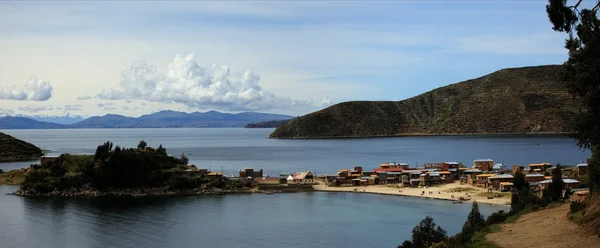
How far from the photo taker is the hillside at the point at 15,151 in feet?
402

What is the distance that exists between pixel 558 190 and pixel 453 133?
519 ft

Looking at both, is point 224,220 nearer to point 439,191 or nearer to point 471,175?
point 439,191

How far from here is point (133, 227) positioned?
4306 cm

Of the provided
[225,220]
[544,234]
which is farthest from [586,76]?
[225,220]

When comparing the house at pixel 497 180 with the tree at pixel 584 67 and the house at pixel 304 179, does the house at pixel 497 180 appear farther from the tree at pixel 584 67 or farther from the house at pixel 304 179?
the tree at pixel 584 67

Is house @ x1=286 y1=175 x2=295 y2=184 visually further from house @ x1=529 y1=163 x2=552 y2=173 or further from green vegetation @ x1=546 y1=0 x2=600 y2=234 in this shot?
green vegetation @ x1=546 y1=0 x2=600 y2=234

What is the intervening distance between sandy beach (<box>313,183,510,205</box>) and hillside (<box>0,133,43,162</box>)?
84.7 metres

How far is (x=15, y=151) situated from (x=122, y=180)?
77791 mm

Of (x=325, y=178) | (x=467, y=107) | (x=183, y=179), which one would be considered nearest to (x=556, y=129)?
(x=467, y=107)

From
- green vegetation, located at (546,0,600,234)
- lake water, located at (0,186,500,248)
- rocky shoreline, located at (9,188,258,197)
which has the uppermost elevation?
green vegetation, located at (546,0,600,234)

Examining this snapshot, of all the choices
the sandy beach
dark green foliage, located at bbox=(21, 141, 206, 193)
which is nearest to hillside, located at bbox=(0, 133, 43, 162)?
dark green foliage, located at bbox=(21, 141, 206, 193)

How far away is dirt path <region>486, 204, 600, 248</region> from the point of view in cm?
1975

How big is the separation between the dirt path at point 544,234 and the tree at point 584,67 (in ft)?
7.34

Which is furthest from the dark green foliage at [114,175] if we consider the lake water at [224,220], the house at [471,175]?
the house at [471,175]
